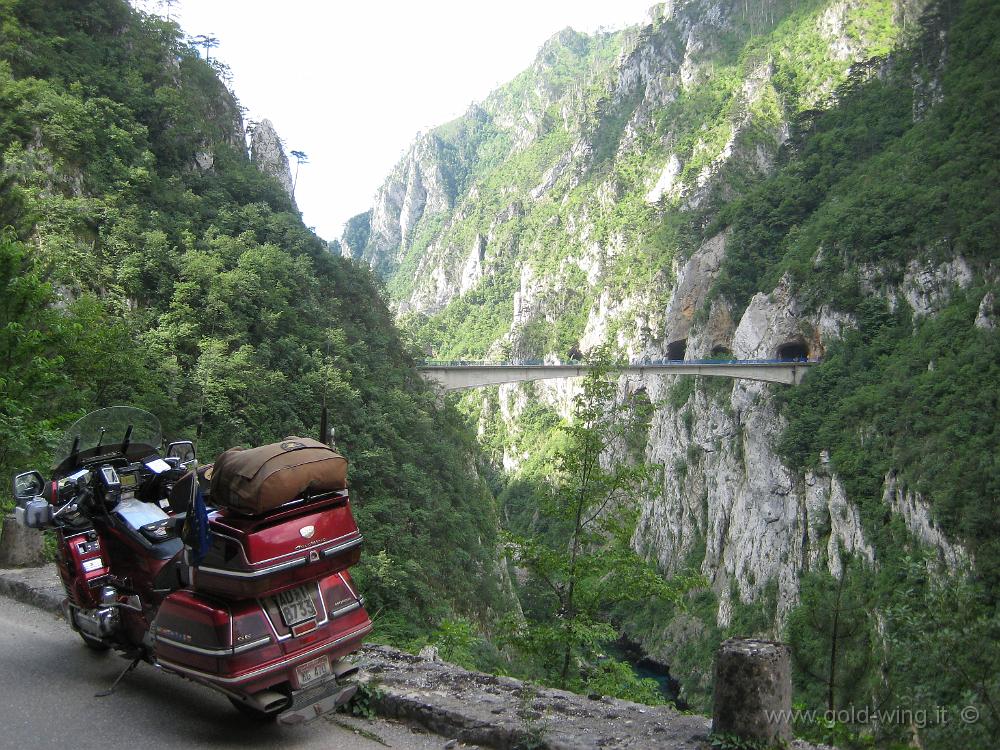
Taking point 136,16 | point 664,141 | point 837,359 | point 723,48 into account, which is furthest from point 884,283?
point 723,48

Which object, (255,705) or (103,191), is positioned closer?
(255,705)

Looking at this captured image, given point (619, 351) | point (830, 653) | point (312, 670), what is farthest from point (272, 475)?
point (619, 351)

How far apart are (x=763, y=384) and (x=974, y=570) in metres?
20.9

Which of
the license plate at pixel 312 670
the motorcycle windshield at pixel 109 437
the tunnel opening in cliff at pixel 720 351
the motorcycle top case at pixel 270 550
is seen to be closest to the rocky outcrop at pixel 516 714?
the license plate at pixel 312 670

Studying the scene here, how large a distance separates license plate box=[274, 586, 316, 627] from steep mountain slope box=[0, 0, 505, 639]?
7178 mm

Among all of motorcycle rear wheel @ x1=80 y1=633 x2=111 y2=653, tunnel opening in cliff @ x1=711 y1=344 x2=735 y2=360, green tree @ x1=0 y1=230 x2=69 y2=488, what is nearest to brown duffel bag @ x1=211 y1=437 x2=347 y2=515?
motorcycle rear wheel @ x1=80 y1=633 x2=111 y2=653

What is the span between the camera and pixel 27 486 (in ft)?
14.2

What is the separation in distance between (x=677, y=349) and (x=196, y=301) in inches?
1727

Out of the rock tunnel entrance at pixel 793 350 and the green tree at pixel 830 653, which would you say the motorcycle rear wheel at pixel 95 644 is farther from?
the rock tunnel entrance at pixel 793 350

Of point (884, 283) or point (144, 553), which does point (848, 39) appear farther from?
point (144, 553)

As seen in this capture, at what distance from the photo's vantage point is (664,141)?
81.9 meters

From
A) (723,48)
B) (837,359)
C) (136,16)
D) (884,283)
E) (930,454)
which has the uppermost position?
(723,48)

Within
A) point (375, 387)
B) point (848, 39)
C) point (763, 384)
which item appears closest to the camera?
point (375, 387)

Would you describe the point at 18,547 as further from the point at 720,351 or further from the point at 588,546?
the point at 720,351
